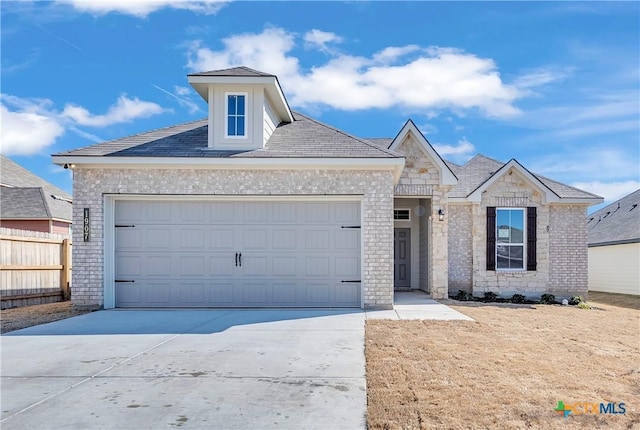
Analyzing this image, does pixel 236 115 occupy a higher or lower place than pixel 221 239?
higher

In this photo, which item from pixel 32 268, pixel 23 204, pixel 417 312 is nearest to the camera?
pixel 417 312

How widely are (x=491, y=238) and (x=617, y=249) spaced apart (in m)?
8.86

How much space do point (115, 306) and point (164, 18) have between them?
7087 mm

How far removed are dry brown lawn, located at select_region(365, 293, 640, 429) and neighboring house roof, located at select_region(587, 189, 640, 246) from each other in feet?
39.6

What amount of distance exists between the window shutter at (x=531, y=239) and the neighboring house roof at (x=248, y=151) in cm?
655

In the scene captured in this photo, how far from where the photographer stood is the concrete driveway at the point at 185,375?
13.9ft

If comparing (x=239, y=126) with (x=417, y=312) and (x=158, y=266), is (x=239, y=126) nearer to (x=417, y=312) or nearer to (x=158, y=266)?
(x=158, y=266)

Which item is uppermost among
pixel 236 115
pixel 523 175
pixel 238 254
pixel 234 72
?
pixel 234 72

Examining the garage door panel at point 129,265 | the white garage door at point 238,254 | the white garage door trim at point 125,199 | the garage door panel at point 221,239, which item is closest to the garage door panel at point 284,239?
the white garage door at point 238,254

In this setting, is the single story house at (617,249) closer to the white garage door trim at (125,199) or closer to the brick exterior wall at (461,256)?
the brick exterior wall at (461,256)

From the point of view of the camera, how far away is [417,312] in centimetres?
1042

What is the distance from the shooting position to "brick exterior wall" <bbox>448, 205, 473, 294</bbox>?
1522cm

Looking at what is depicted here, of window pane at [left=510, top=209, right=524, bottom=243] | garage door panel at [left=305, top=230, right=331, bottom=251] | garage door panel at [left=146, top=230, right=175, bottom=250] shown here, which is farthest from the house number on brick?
window pane at [left=510, top=209, right=524, bottom=243]

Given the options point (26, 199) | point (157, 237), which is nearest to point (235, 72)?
point (157, 237)
